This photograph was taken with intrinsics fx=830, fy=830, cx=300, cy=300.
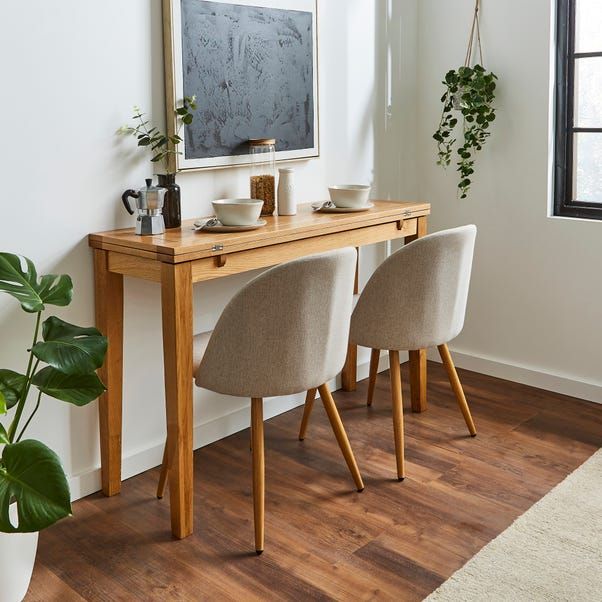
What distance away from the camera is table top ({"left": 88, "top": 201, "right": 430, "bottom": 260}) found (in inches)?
92.3

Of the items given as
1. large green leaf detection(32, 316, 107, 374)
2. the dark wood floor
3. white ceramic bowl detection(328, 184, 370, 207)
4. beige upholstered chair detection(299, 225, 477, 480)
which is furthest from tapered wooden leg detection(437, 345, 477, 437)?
large green leaf detection(32, 316, 107, 374)

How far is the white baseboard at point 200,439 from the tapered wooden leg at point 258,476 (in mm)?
639

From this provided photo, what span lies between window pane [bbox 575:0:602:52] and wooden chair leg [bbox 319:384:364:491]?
183 centimetres

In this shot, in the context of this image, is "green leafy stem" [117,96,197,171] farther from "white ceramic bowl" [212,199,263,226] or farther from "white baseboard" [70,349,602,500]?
"white baseboard" [70,349,602,500]

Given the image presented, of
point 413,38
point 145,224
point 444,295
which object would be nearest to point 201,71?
point 145,224

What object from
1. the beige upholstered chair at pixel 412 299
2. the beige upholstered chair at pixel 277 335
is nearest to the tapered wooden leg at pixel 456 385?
the beige upholstered chair at pixel 412 299

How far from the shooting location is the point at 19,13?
90.4 inches

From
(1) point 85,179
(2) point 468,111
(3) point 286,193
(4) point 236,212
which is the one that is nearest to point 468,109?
(2) point 468,111

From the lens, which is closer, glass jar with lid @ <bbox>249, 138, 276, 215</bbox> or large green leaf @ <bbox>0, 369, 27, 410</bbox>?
large green leaf @ <bbox>0, 369, 27, 410</bbox>

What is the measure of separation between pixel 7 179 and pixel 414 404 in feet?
5.88

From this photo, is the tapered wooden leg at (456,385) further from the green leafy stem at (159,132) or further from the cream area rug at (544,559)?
the green leafy stem at (159,132)

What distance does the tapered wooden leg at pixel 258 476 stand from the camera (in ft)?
7.60

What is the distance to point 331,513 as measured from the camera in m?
2.53

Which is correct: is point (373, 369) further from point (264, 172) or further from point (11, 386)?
point (11, 386)
